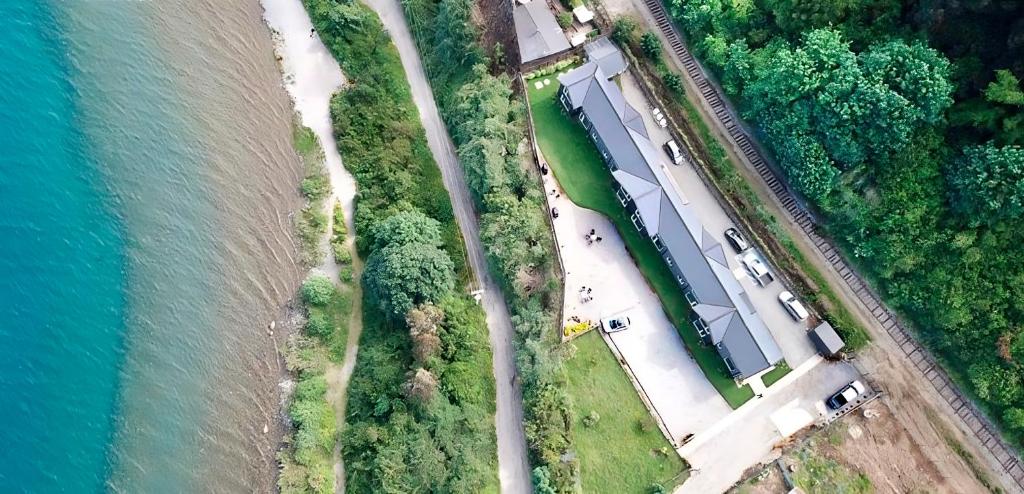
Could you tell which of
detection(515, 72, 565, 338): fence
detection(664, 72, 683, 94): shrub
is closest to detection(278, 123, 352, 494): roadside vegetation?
detection(515, 72, 565, 338): fence

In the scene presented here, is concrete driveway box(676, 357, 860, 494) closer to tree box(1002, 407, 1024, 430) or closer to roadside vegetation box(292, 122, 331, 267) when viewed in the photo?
tree box(1002, 407, 1024, 430)

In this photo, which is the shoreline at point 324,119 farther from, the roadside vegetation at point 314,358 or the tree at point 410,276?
the tree at point 410,276

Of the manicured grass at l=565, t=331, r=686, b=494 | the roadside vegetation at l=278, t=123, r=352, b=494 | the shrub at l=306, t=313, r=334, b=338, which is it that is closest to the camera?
the manicured grass at l=565, t=331, r=686, b=494

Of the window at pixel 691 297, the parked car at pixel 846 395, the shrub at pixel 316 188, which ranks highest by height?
the shrub at pixel 316 188

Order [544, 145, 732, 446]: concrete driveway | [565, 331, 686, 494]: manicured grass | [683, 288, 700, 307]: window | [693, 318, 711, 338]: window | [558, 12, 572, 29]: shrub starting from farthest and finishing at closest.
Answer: [558, 12, 572, 29]: shrub, [544, 145, 732, 446]: concrete driveway, [683, 288, 700, 307]: window, [565, 331, 686, 494]: manicured grass, [693, 318, 711, 338]: window

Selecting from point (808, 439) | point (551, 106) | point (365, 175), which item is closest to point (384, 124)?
point (365, 175)

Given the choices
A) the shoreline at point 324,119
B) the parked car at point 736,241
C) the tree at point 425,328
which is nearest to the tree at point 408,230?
the shoreline at point 324,119
